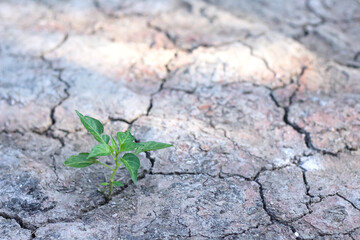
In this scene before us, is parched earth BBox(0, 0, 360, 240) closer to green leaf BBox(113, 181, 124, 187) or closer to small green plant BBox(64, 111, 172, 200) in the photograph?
green leaf BBox(113, 181, 124, 187)

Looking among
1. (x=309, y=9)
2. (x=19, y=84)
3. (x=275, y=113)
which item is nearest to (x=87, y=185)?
(x=19, y=84)

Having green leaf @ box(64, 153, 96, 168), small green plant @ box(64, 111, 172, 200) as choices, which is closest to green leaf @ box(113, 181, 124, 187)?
small green plant @ box(64, 111, 172, 200)

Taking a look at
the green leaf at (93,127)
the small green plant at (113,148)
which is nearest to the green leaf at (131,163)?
the small green plant at (113,148)

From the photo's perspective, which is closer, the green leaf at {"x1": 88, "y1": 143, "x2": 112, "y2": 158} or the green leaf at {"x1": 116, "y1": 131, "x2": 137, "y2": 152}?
the green leaf at {"x1": 88, "y1": 143, "x2": 112, "y2": 158}

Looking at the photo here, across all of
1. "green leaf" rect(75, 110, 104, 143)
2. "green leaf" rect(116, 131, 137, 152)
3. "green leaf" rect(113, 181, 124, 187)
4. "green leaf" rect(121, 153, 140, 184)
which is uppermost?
"green leaf" rect(75, 110, 104, 143)

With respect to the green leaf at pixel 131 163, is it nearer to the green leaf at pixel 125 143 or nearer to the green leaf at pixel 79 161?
the green leaf at pixel 125 143

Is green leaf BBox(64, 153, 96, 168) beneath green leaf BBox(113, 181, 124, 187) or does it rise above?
above

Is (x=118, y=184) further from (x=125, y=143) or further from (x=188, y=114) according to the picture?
(x=188, y=114)

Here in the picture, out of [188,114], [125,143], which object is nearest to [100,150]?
[125,143]
